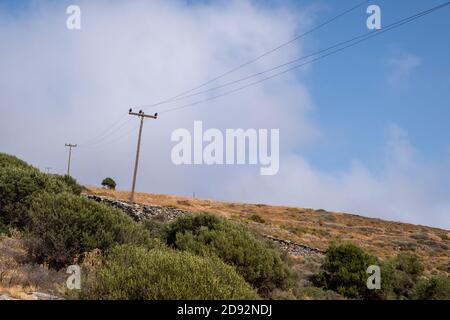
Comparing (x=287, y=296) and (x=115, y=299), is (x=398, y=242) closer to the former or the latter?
(x=287, y=296)

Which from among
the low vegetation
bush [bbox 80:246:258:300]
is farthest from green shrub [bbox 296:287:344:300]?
bush [bbox 80:246:258:300]

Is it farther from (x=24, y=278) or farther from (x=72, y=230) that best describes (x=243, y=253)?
(x=24, y=278)

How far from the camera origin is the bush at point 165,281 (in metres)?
8.87

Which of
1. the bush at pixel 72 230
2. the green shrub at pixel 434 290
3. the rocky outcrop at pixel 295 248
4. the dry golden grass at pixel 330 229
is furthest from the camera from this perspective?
the dry golden grass at pixel 330 229

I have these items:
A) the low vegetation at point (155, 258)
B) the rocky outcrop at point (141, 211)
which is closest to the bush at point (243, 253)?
the low vegetation at point (155, 258)

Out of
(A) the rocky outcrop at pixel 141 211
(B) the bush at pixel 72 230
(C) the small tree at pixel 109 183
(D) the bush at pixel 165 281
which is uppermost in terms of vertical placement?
(C) the small tree at pixel 109 183

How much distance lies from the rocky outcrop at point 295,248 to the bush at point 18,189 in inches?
748

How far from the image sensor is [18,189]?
22844mm

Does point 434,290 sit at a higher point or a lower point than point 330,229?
lower

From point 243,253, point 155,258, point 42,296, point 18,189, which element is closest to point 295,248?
point 18,189

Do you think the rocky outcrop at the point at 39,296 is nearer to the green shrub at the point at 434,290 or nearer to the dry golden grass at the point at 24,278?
the dry golden grass at the point at 24,278

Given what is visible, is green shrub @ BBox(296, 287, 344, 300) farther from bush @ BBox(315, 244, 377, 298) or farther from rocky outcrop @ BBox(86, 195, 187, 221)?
rocky outcrop @ BBox(86, 195, 187, 221)

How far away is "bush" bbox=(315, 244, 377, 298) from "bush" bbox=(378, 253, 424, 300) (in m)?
0.97

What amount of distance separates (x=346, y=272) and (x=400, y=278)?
5.22 metres
